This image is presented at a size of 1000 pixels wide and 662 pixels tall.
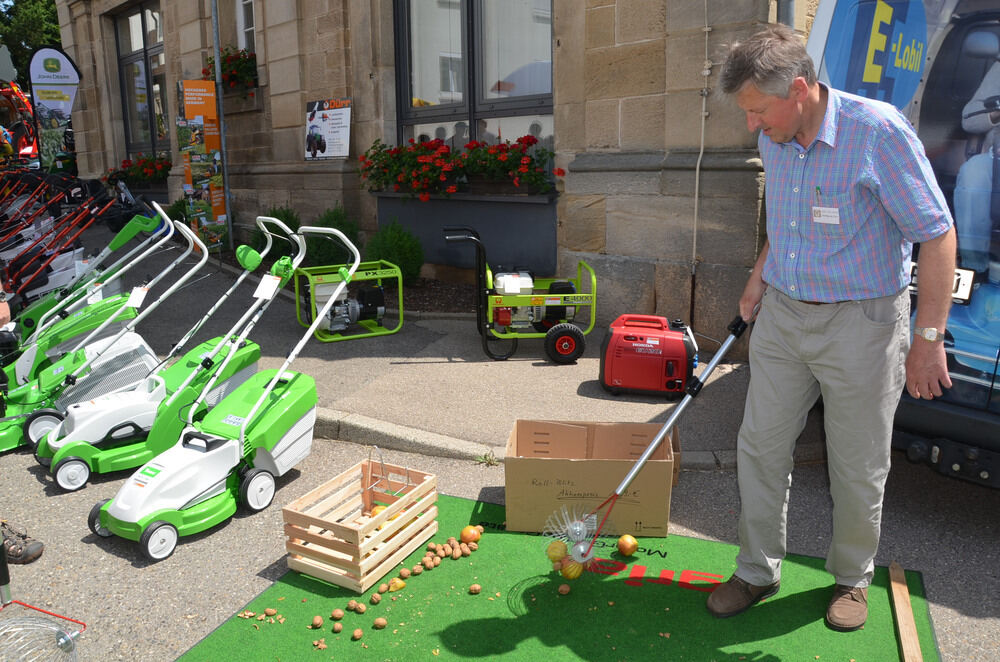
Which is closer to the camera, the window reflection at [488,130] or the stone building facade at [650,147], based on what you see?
the stone building facade at [650,147]

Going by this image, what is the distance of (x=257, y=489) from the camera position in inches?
167

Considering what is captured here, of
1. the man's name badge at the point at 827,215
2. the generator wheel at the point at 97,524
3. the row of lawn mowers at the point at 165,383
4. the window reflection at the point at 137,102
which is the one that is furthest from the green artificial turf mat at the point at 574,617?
the window reflection at the point at 137,102

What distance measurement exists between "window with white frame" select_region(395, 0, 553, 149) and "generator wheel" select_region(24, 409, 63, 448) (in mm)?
5395

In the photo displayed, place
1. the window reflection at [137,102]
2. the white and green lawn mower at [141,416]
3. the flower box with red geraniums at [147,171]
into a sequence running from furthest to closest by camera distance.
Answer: the window reflection at [137,102] → the flower box with red geraniums at [147,171] → the white and green lawn mower at [141,416]

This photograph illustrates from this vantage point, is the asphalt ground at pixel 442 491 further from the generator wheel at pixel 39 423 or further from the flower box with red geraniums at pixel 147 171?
the flower box with red geraniums at pixel 147 171

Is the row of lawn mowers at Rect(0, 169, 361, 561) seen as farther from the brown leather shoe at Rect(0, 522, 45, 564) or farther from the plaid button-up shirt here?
the plaid button-up shirt

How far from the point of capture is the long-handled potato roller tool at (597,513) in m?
3.34

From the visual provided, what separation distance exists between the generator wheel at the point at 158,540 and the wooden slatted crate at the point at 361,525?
2.03 ft

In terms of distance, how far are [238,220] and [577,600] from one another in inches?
434

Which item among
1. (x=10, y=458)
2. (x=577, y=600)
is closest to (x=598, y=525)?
(x=577, y=600)

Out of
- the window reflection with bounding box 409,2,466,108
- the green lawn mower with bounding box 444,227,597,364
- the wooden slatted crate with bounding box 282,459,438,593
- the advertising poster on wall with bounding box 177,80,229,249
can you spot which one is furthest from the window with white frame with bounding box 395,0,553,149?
the wooden slatted crate with bounding box 282,459,438,593

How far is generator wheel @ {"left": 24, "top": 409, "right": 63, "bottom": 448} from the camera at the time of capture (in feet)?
17.0

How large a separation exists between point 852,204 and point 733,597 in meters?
1.64

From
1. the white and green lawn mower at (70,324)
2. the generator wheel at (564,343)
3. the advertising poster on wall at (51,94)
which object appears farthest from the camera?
the advertising poster on wall at (51,94)
